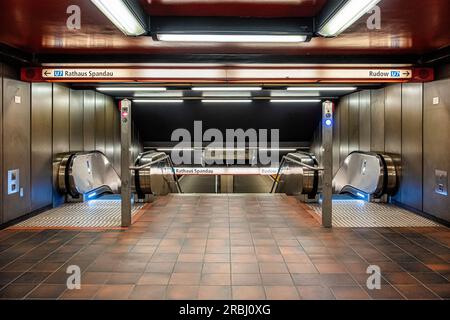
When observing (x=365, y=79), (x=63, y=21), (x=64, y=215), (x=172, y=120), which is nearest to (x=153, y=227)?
(x=64, y=215)

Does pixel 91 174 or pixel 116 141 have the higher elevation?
pixel 116 141

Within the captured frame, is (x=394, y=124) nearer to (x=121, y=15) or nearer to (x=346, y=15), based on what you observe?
(x=346, y=15)

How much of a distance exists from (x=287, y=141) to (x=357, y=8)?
11955 millimetres

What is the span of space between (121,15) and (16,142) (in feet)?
10.9

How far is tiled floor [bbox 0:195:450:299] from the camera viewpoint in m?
3.08

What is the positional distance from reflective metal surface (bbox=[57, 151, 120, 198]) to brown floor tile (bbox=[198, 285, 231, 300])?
16.0 feet

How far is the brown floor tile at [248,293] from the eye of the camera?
296cm

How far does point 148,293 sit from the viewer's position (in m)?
3.03

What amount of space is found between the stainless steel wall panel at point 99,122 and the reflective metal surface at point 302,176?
16.8 ft

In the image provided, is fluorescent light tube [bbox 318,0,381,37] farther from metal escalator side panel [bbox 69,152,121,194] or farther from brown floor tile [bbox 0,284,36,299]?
metal escalator side panel [bbox 69,152,121,194]

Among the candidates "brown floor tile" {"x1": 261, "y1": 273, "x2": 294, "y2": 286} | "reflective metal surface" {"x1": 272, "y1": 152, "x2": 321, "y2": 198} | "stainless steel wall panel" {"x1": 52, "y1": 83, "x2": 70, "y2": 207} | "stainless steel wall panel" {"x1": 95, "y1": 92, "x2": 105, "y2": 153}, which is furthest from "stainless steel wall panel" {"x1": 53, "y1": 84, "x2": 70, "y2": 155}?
"brown floor tile" {"x1": 261, "y1": 273, "x2": 294, "y2": 286}

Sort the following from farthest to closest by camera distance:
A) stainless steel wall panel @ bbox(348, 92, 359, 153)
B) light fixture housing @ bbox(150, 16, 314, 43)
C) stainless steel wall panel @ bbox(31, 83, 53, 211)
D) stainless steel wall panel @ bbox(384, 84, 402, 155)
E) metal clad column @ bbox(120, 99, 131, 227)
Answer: stainless steel wall panel @ bbox(348, 92, 359, 153)
stainless steel wall panel @ bbox(384, 84, 402, 155)
stainless steel wall panel @ bbox(31, 83, 53, 211)
metal clad column @ bbox(120, 99, 131, 227)
light fixture housing @ bbox(150, 16, 314, 43)

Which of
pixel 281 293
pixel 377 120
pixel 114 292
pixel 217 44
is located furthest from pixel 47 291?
pixel 377 120
